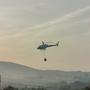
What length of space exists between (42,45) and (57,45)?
8.59m

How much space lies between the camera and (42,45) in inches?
6334

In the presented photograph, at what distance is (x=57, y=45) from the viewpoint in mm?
153625
